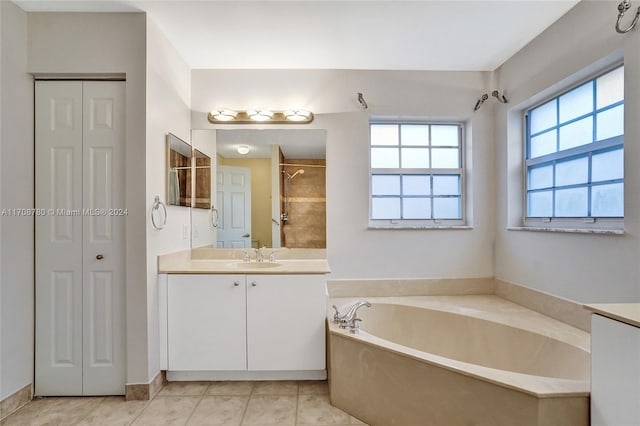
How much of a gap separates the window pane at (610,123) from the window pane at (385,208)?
1.43 meters

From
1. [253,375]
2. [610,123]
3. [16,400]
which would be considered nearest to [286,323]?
[253,375]

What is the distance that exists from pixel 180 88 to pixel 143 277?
1.49 meters

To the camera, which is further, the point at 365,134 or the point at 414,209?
the point at 414,209

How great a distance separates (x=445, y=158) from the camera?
9.47ft

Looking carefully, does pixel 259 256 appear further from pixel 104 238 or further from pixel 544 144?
pixel 544 144

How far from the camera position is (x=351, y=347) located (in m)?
1.79

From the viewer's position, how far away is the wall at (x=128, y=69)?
1943 mm

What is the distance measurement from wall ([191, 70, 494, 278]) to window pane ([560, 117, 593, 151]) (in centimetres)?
62

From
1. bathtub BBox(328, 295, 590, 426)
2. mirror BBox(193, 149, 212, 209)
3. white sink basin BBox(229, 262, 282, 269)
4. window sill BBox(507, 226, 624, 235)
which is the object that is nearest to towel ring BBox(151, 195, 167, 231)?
mirror BBox(193, 149, 212, 209)

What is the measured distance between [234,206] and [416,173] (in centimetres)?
166

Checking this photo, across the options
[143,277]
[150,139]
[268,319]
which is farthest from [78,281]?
[268,319]

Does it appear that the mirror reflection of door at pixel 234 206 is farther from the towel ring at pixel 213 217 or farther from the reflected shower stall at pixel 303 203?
the reflected shower stall at pixel 303 203

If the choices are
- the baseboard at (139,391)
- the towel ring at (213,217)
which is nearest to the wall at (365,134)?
the towel ring at (213,217)

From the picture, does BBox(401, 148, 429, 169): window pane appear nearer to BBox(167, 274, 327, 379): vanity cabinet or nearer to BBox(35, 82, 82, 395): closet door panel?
BBox(167, 274, 327, 379): vanity cabinet
